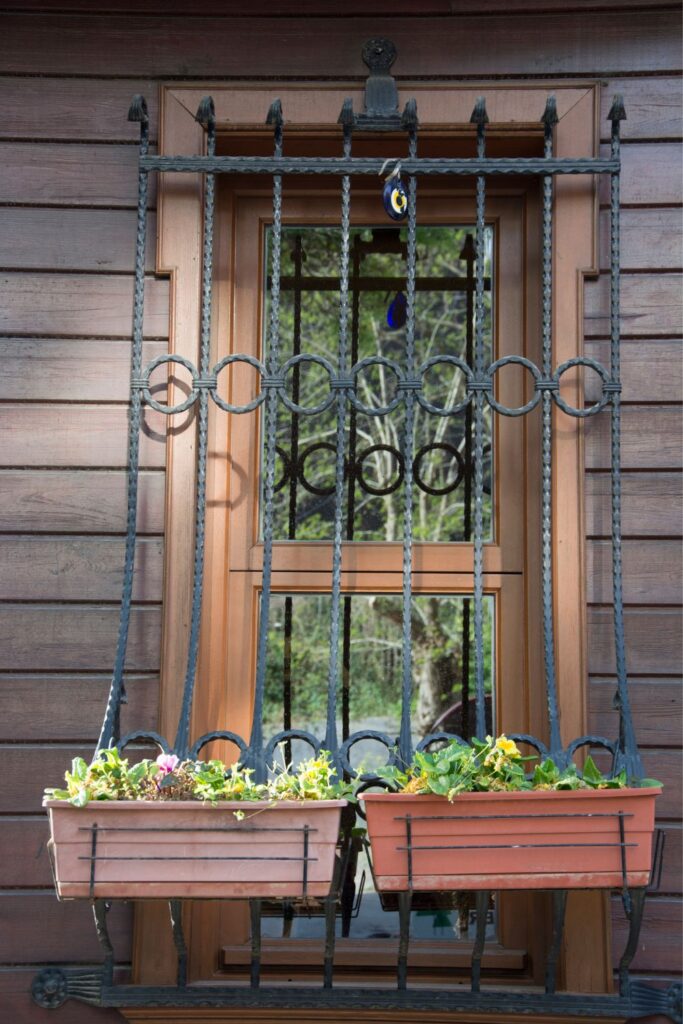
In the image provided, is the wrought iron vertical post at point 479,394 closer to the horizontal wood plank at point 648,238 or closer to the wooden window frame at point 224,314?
the wooden window frame at point 224,314

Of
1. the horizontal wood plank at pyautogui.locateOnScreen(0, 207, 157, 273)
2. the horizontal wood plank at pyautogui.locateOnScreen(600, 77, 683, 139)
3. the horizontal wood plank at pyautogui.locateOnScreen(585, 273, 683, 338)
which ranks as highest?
the horizontal wood plank at pyautogui.locateOnScreen(600, 77, 683, 139)

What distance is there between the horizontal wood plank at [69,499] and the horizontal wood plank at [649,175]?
109cm

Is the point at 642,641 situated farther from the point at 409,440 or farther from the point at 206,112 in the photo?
the point at 206,112

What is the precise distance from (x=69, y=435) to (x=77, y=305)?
26 cm

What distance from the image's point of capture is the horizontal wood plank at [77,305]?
7.36 ft

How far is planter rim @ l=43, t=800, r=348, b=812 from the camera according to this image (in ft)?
5.83

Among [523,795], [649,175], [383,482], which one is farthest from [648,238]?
[523,795]

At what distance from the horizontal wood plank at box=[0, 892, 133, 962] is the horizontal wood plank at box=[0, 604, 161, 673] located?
43 centimetres

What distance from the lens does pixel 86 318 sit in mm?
2248

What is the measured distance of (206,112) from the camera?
2162 millimetres

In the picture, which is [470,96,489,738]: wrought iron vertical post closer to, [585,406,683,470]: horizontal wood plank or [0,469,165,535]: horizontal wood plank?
[585,406,683,470]: horizontal wood plank

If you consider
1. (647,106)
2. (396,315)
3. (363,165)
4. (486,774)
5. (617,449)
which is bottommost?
(486,774)

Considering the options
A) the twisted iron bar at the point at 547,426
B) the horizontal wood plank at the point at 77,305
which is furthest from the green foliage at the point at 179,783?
the horizontal wood plank at the point at 77,305

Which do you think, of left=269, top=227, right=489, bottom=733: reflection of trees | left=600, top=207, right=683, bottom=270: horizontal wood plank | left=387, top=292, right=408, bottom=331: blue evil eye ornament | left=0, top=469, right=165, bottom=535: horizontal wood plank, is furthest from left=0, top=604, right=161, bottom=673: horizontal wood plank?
left=600, top=207, right=683, bottom=270: horizontal wood plank
